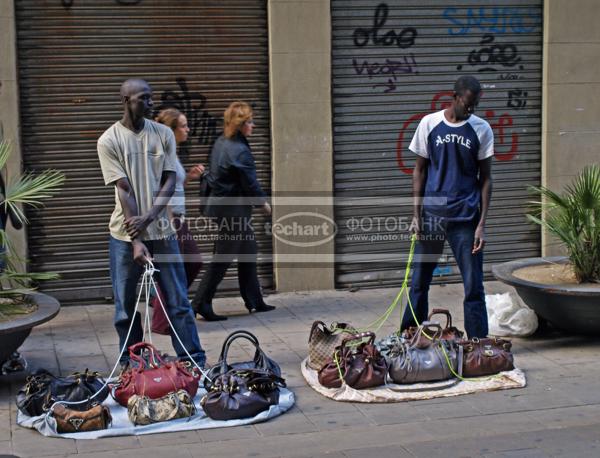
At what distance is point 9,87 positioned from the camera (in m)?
8.56

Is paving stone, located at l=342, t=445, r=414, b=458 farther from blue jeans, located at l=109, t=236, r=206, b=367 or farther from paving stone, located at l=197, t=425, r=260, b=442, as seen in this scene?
blue jeans, located at l=109, t=236, r=206, b=367

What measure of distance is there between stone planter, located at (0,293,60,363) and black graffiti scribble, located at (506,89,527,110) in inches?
213

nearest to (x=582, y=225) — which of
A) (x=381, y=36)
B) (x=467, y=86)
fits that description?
(x=467, y=86)

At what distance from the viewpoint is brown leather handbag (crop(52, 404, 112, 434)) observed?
5.61 metres

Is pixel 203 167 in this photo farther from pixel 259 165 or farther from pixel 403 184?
pixel 403 184

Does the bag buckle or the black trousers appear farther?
the black trousers

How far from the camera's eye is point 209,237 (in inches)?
368

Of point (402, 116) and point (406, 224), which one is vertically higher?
point (402, 116)

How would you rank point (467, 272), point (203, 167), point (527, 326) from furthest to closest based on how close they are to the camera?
1. point (203, 167)
2. point (527, 326)
3. point (467, 272)

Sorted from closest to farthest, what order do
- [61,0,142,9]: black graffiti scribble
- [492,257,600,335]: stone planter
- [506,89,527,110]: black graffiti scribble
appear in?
1. [492,257,600,335]: stone planter
2. [61,0,142,9]: black graffiti scribble
3. [506,89,527,110]: black graffiti scribble

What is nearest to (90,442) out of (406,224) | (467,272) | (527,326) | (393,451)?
(393,451)

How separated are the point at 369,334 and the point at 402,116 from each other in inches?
150

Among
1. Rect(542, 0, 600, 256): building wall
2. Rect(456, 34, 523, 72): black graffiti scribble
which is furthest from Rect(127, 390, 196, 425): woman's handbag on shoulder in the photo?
Rect(542, 0, 600, 256): building wall

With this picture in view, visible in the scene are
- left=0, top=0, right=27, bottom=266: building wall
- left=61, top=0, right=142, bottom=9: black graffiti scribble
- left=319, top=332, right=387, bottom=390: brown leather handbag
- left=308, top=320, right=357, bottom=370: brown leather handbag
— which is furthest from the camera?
left=61, top=0, right=142, bottom=9: black graffiti scribble
